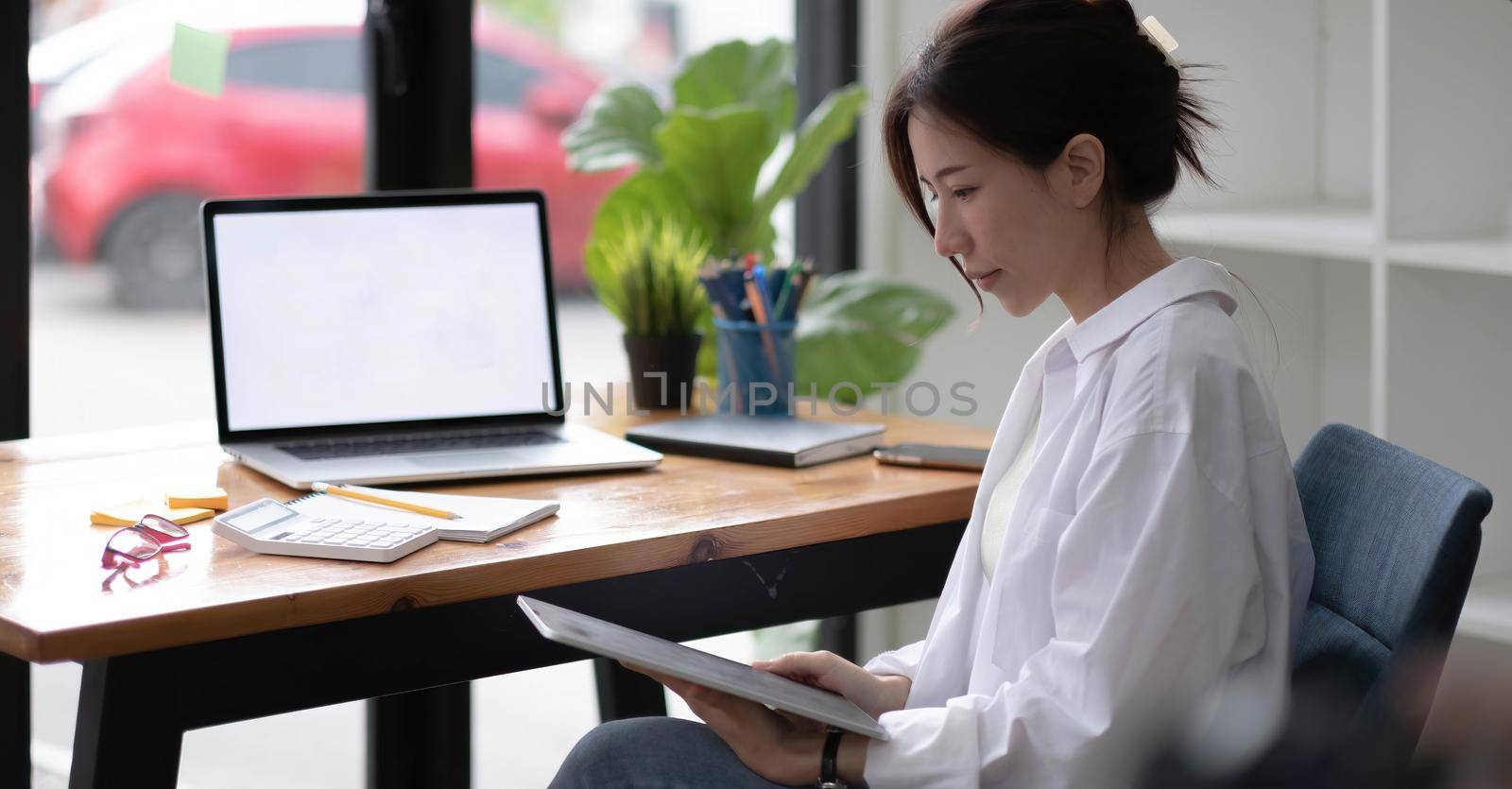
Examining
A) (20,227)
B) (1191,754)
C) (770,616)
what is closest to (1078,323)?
(770,616)

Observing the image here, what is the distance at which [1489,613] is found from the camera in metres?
1.82

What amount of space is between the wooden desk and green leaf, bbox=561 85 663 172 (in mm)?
724

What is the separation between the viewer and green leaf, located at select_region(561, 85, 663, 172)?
7.28 ft

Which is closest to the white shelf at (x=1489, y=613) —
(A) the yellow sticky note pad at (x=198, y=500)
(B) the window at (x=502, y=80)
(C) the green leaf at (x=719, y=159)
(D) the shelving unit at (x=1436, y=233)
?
(D) the shelving unit at (x=1436, y=233)

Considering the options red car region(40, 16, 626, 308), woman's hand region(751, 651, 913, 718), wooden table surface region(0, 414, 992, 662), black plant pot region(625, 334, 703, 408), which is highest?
red car region(40, 16, 626, 308)

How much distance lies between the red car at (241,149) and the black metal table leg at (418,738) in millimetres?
2171

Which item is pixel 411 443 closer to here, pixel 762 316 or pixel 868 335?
pixel 762 316

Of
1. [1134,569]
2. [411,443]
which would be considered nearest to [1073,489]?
[1134,569]

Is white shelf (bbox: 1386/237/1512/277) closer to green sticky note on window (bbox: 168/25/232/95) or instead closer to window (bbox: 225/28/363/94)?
green sticky note on window (bbox: 168/25/232/95)

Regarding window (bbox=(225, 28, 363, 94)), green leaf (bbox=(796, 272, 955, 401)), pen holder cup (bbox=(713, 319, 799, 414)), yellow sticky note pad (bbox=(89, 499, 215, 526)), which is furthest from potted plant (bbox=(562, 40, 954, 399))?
window (bbox=(225, 28, 363, 94))

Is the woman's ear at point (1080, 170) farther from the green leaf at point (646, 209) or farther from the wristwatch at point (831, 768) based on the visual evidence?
the green leaf at point (646, 209)

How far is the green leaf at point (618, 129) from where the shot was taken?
222 cm

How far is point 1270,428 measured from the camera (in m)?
1.04

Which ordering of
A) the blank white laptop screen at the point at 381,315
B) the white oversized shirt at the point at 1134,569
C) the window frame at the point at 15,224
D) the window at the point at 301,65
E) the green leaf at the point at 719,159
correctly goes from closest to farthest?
the white oversized shirt at the point at 1134,569 → the blank white laptop screen at the point at 381,315 → the window frame at the point at 15,224 → the green leaf at the point at 719,159 → the window at the point at 301,65
